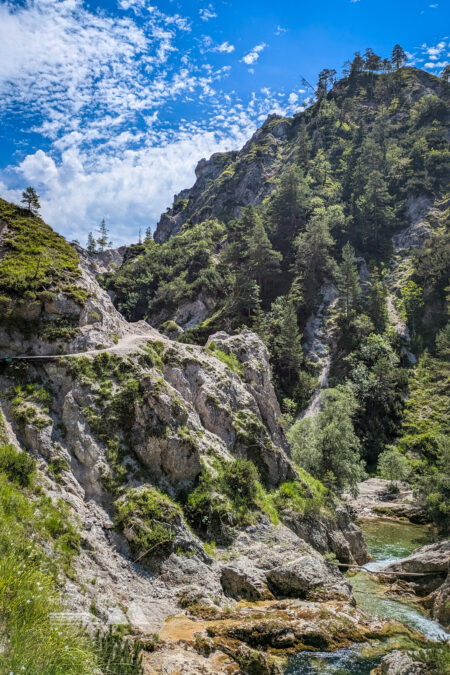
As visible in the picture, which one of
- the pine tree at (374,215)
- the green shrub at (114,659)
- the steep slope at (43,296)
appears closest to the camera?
the green shrub at (114,659)

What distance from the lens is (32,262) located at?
2384 cm

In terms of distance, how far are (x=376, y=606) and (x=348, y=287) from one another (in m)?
66.1

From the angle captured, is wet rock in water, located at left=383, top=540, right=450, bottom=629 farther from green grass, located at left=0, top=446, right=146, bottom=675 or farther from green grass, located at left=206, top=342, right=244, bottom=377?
green grass, located at left=0, top=446, right=146, bottom=675

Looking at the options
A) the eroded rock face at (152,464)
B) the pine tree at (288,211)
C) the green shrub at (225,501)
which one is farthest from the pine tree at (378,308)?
the green shrub at (225,501)

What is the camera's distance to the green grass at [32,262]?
21766 millimetres

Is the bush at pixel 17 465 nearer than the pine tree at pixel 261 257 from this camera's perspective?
Yes

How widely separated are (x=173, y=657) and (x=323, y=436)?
29763 mm

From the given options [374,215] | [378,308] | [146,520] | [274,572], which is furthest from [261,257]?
[146,520]

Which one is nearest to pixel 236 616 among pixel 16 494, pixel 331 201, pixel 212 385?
pixel 16 494

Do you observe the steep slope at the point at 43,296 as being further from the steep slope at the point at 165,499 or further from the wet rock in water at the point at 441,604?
the wet rock in water at the point at 441,604

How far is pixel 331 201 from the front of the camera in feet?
361

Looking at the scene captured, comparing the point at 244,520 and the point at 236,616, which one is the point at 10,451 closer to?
the point at 236,616

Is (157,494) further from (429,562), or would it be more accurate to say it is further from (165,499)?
(429,562)

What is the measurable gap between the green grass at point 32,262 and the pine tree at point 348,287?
64391 millimetres
